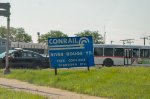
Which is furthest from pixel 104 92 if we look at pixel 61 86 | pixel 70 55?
pixel 70 55

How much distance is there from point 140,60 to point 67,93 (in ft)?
101

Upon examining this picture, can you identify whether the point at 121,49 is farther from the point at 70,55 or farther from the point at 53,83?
the point at 53,83

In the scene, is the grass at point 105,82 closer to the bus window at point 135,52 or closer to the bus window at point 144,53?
the bus window at point 135,52

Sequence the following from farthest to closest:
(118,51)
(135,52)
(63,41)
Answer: (135,52)
(118,51)
(63,41)

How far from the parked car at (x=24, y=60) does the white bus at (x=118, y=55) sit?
1380 centimetres

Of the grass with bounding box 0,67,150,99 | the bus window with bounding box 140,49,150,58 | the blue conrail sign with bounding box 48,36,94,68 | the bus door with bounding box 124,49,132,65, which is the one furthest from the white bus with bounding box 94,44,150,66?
the grass with bounding box 0,67,150,99

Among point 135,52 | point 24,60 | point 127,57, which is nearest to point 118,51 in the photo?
point 127,57

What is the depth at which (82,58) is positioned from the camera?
22.8 metres

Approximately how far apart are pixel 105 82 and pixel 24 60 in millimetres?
15202

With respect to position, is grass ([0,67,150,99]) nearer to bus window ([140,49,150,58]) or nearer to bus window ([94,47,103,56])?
bus window ([94,47,103,56])

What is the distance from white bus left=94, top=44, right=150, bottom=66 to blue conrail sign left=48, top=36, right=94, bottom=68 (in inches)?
891

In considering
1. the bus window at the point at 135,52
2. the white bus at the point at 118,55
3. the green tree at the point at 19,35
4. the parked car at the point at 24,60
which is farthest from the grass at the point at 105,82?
the green tree at the point at 19,35

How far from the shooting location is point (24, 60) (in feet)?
104

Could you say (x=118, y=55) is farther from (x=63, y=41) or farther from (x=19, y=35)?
(x=19, y=35)
